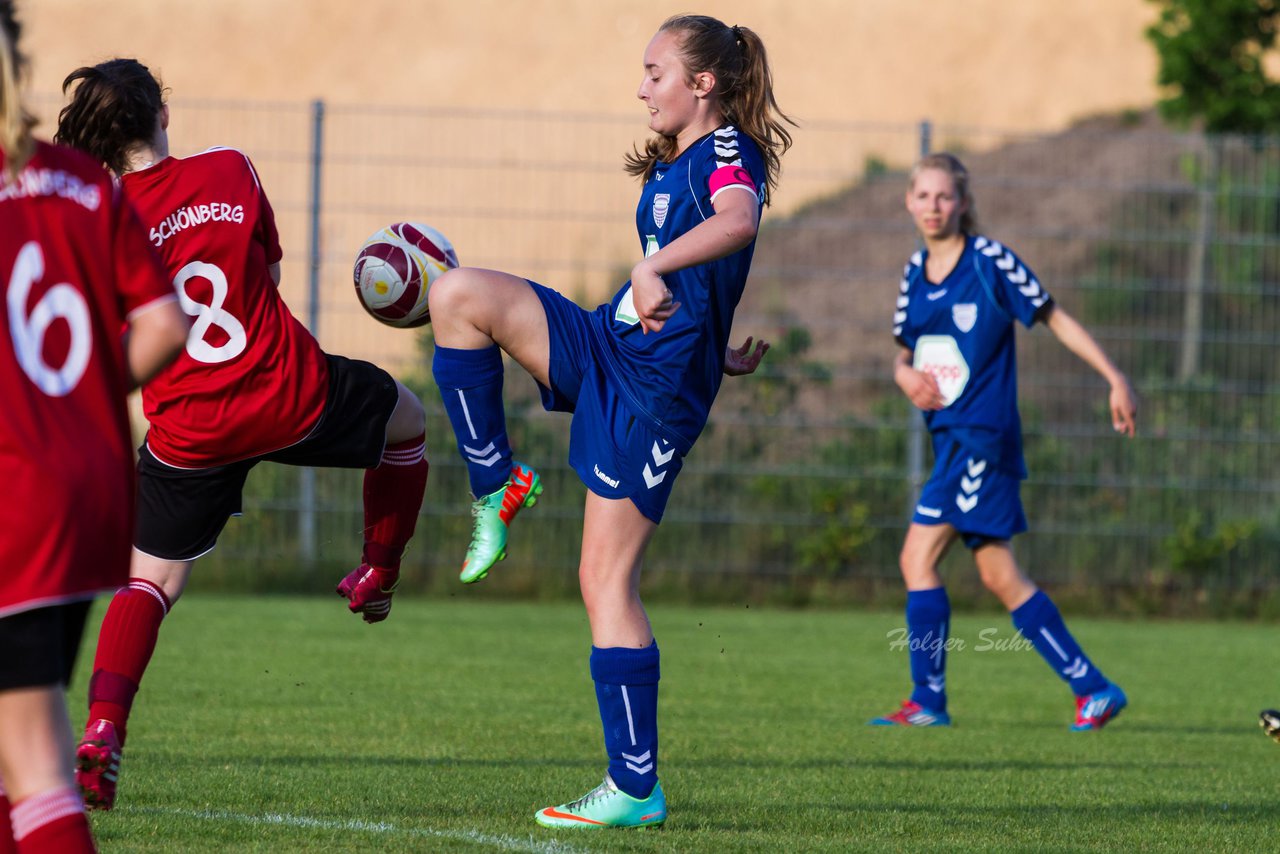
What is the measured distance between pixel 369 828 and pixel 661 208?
63.4 inches

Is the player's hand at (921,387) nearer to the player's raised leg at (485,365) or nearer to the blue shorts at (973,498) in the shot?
the blue shorts at (973,498)

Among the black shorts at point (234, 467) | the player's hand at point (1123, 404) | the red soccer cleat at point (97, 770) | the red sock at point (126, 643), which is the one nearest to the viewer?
A: the red soccer cleat at point (97, 770)

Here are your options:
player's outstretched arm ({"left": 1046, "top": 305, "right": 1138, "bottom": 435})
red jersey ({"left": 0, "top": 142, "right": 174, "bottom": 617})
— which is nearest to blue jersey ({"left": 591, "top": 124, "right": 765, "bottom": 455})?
red jersey ({"left": 0, "top": 142, "right": 174, "bottom": 617})

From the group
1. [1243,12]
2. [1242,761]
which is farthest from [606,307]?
[1243,12]

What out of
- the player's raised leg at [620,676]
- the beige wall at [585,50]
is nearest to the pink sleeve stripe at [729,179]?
the player's raised leg at [620,676]

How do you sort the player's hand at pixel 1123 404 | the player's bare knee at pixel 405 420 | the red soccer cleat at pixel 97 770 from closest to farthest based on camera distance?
the red soccer cleat at pixel 97 770, the player's bare knee at pixel 405 420, the player's hand at pixel 1123 404

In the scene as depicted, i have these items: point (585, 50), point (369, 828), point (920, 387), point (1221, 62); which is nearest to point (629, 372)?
point (369, 828)

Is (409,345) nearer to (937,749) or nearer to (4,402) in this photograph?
(937,749)

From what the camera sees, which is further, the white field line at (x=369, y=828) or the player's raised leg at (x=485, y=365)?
the player's raised leg at (x=485, y=365)

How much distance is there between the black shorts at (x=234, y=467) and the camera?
433 cm

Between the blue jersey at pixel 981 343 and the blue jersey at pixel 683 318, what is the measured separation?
2717 mm

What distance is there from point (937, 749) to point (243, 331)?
9.05ft

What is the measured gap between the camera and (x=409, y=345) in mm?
10758

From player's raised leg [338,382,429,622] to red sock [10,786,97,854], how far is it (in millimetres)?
2146
